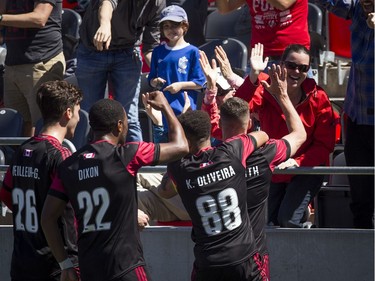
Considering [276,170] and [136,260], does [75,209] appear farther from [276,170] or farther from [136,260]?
[276,170]

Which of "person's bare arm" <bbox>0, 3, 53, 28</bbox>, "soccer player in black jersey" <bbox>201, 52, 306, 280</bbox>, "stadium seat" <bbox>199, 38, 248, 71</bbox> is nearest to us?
"soccer player in black jersey" <bbox>201, 52, 306, 280</bbox>

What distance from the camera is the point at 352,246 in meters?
7.61

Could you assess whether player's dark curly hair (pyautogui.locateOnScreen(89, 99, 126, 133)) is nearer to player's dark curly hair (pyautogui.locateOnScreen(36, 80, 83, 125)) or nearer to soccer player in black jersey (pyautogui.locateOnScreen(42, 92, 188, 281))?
soccer player in black jersey (pyautogui.locateOnScreen(42, 92, 188, 281))

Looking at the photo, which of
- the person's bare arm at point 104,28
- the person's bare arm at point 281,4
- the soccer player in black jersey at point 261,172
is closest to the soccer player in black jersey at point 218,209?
the soccer player in black jersey at point 261,172

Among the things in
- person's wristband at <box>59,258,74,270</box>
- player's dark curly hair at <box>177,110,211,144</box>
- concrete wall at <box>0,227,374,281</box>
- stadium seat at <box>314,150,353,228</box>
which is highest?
player's dark curly hair at <box>177,110,211,144</box>

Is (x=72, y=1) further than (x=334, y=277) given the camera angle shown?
Yes

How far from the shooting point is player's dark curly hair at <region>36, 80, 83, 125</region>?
642 cm

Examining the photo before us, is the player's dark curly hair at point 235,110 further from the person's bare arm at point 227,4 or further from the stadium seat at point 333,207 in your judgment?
the person's bare arm at point 227,4

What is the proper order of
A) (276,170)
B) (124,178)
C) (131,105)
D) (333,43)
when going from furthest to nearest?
1. (333,43)
2. (131,105)
3. (276,170)
4. (124,178)

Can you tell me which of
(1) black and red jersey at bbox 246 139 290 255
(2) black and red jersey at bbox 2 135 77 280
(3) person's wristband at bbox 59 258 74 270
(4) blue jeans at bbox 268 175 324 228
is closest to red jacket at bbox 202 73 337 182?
(4) blue jeans at bbox 268 175 324 228

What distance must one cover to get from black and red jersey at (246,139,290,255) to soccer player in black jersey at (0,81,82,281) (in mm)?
1189

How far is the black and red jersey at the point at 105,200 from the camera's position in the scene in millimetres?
6148

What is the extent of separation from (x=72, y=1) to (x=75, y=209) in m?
6.04

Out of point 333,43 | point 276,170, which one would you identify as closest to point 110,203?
point 276,170
